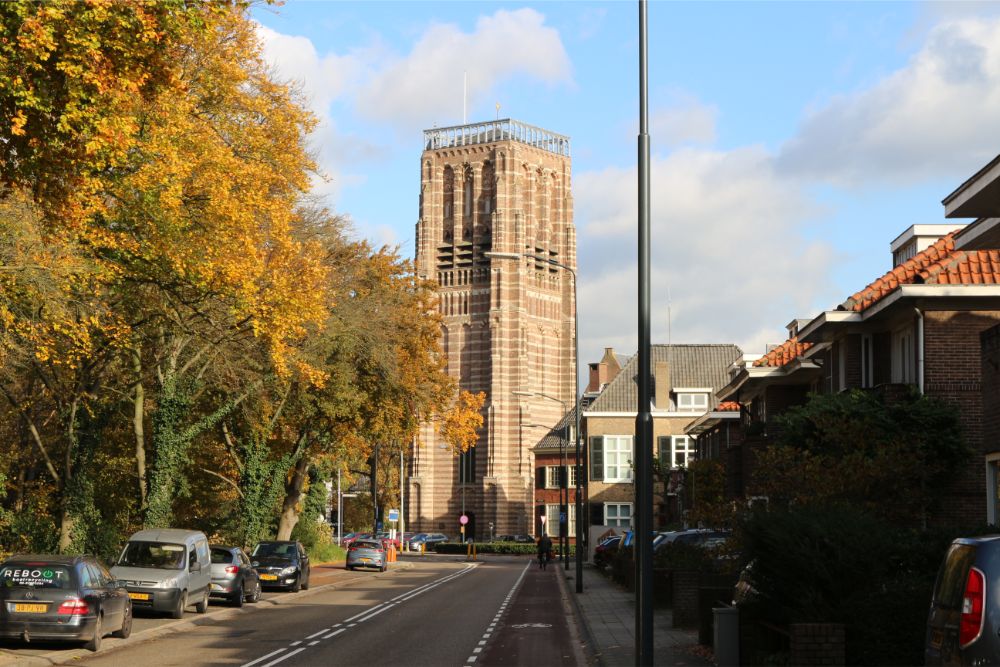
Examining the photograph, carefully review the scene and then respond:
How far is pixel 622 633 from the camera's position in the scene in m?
23.6

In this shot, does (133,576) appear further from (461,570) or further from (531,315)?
(531,315)

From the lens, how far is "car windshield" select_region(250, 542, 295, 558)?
1616 inches

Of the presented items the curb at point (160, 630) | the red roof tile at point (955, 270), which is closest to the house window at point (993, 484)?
the red roof tile at point (955, 270)

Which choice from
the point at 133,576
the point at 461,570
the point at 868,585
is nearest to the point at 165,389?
the point at 133,576

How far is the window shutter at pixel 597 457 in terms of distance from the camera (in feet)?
297

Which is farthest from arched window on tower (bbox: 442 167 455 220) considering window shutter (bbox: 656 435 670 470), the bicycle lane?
the bicycle lane

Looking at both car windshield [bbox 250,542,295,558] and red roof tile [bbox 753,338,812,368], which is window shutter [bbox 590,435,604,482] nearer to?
car windshield [bbox 250,542,295,558]

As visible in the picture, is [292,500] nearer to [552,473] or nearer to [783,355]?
[783,355]

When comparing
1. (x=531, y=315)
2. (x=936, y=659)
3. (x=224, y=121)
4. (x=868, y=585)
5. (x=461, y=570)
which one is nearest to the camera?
(x=936, y=659)

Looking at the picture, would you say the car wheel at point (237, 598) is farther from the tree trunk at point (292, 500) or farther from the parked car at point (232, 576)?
the tree trunk at point (292, 500)

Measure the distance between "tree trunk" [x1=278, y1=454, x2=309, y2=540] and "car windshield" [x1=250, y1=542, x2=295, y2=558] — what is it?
33.0ft

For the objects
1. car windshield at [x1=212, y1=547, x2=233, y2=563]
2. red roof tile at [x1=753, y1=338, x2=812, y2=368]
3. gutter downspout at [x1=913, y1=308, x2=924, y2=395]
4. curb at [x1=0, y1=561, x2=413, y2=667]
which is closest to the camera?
curb at [x1=0, y1=561, x2=413, y2=667]

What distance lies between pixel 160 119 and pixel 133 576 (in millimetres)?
9863

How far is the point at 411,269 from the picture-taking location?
46.2 m
